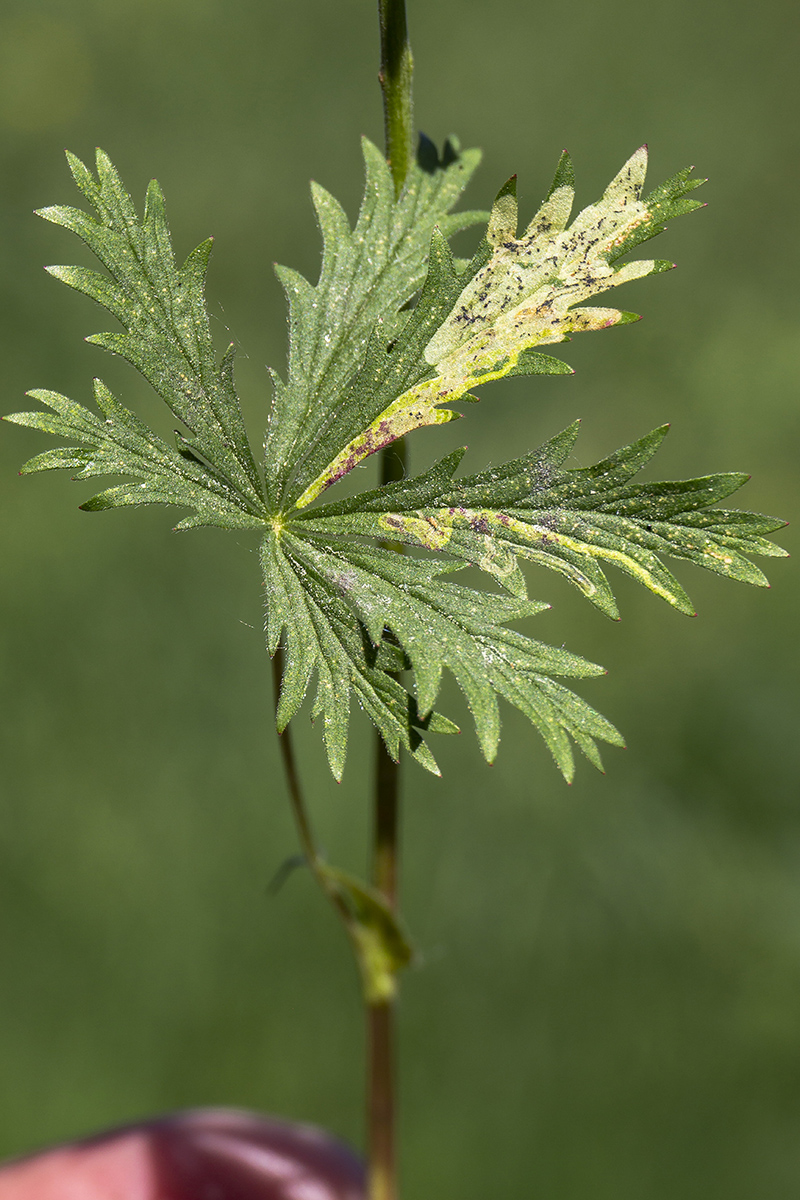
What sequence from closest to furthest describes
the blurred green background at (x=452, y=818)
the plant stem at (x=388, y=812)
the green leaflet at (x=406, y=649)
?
the green leaflet at (x=406, y=649)
the plant stem at (x=388, y=812)
the blurred green background at (x=452, y=818)

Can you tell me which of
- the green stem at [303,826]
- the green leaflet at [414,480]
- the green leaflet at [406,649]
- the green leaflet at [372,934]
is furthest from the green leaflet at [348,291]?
the green leaflet at [372,934]

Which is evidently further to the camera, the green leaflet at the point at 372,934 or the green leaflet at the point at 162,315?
the green leaflet at the point at 372,934

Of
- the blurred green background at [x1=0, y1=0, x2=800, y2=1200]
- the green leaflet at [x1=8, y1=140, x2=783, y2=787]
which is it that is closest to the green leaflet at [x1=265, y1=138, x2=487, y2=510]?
the green leaflet at [x1=8, y1=140, x2=783, y2=787]

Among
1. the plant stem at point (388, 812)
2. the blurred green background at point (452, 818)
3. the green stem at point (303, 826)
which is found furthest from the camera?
the blurred green background at point (452, 818)

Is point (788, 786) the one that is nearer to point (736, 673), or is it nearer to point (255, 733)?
point (736, 673)

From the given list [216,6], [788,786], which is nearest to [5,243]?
[216,6]

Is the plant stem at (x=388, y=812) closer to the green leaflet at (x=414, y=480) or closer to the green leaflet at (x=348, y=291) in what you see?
the green leaflet at (x=348, y=291)

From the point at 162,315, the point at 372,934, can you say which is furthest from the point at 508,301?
the point at 372,934
